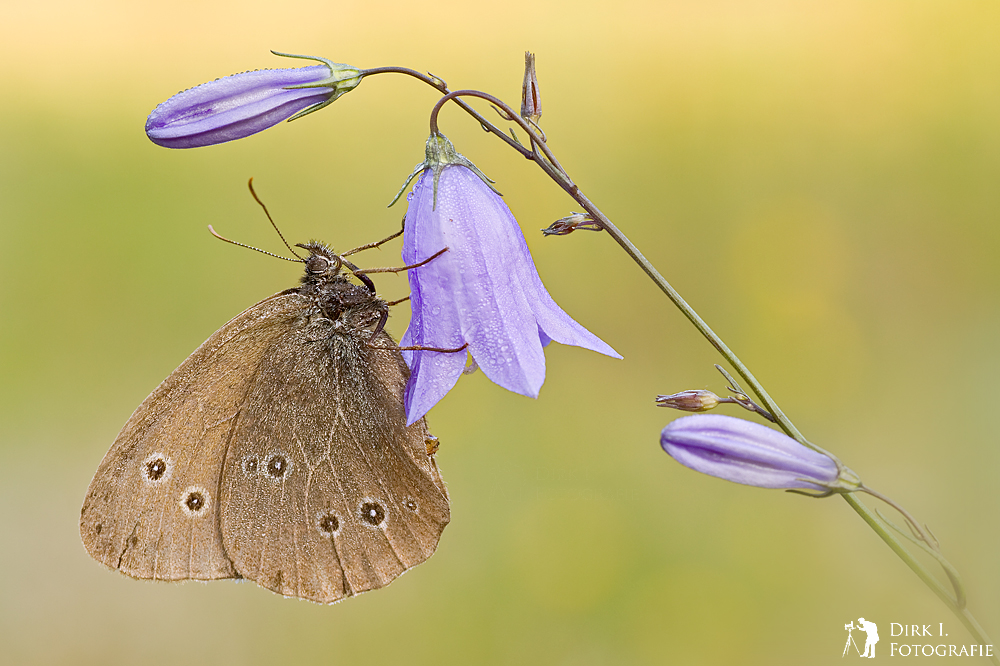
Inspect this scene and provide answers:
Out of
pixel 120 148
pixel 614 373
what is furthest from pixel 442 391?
Result: pixel 120 148

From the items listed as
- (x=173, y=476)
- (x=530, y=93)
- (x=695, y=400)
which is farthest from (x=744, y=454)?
(x=173, y=476)

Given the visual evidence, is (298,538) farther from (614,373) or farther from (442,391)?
(614,373)

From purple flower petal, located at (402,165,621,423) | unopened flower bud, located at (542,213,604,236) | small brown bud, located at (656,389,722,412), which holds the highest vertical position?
unopened flower bud, located at (542,213,604,236)

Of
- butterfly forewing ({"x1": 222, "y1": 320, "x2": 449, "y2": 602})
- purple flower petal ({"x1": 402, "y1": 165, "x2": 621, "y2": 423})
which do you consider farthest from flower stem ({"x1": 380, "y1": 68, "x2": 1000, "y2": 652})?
butterfly forewing ({"x1": 222, "y1": 320, "x2": 449, "y2": 602})

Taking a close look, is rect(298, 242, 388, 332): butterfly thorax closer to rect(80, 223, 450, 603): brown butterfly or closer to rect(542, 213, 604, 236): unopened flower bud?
rect(80, 223, 450, 603): brown butterfly

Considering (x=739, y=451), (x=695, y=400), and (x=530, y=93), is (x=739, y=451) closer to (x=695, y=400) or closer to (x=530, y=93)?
(x=695, y=400)

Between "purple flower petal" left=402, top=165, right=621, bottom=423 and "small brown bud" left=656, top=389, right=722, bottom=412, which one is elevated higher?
"purple flower petal" left=402, top=165, right=621, bottom=423
